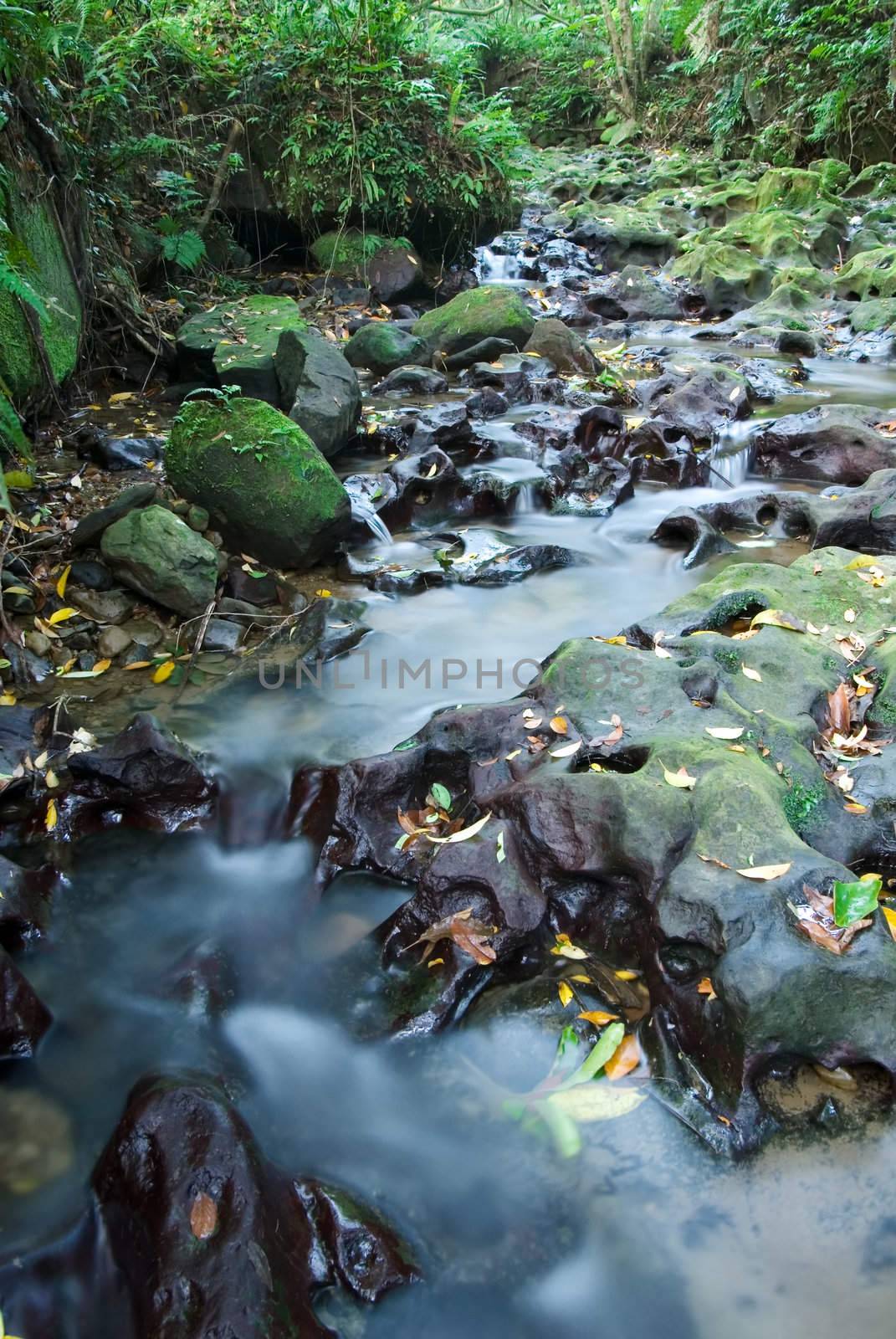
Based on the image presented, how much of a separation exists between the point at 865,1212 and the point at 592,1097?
2.48 ft

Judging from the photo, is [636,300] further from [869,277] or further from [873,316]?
[873,316]

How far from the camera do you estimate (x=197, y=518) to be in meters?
5.86

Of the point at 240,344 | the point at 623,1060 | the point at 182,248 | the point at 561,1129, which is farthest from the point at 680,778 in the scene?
the point at 182,248

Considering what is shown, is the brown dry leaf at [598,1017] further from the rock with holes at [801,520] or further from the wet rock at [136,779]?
the rock with holes at [801,520]

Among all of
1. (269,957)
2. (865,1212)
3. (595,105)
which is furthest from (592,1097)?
(595,105)

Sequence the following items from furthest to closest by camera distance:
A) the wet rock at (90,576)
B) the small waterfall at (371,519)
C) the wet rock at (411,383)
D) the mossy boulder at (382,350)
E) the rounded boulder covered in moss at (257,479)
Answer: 1. the mossy boulder at (382,350)
2. the wet rock at (411,383)
3. the small waterfall at (371,519)
4. the rounded boulder covered in moss at (257,479)
5. the wet rock at (90,576)

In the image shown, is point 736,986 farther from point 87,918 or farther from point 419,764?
point 87,918

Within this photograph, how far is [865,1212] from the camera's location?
2.43 m

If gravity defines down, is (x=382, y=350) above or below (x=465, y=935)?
above

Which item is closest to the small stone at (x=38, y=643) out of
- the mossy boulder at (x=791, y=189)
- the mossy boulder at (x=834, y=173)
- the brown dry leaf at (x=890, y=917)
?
the brown dry leaf at (x=890, y=917)

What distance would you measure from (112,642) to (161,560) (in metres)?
0.54

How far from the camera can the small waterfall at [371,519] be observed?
651 centimetres

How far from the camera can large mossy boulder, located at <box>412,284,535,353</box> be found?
10.4m

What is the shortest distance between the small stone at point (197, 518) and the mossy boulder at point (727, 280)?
10.3m
